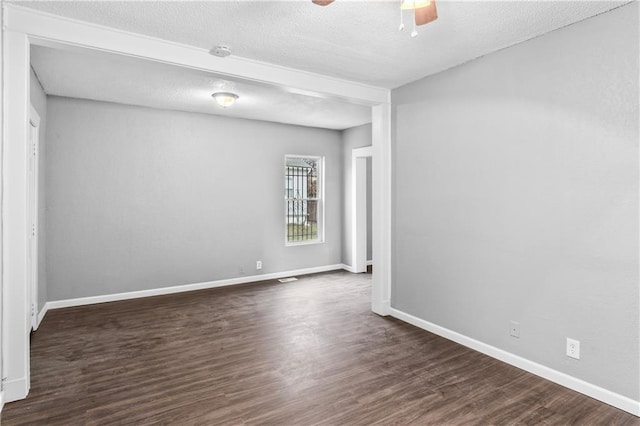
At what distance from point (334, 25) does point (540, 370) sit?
3.03 metres

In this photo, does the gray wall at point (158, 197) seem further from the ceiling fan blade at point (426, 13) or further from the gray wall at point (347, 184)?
the ceiling fan blade at point (426, 13)

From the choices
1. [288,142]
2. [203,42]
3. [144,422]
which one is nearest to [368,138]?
[288,142]

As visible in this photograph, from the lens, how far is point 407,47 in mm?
3049

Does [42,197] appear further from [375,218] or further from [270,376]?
[375,218]

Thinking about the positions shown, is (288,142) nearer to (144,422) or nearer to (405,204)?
(405,204)

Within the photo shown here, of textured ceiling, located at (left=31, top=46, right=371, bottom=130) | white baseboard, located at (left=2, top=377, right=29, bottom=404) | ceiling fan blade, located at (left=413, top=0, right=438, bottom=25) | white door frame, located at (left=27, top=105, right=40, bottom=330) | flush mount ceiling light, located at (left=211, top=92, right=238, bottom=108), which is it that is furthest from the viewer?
flush mount ceiling light, located at (left=211, top=92, right=238, bottom=108)

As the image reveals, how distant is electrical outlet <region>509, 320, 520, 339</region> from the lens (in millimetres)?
3013

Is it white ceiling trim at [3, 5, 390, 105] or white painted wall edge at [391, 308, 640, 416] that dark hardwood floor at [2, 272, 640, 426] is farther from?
white ceiling trim at [3, 5, 390, 105]

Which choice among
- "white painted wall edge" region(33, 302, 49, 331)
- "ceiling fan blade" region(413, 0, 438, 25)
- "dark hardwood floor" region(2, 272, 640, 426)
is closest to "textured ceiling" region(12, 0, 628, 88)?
"ceiling fan blade" region(413, 0, 438, 25)

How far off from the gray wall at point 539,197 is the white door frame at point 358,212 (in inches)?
107

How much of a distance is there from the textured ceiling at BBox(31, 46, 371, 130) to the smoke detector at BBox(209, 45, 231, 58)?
0.20m

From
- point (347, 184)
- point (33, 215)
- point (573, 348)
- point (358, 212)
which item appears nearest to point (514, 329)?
point (573, 348)

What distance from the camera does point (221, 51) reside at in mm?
3055

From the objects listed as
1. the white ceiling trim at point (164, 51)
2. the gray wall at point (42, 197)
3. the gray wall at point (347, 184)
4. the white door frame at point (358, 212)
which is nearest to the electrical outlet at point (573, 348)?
the white ceiling trim at point (164, 51)
